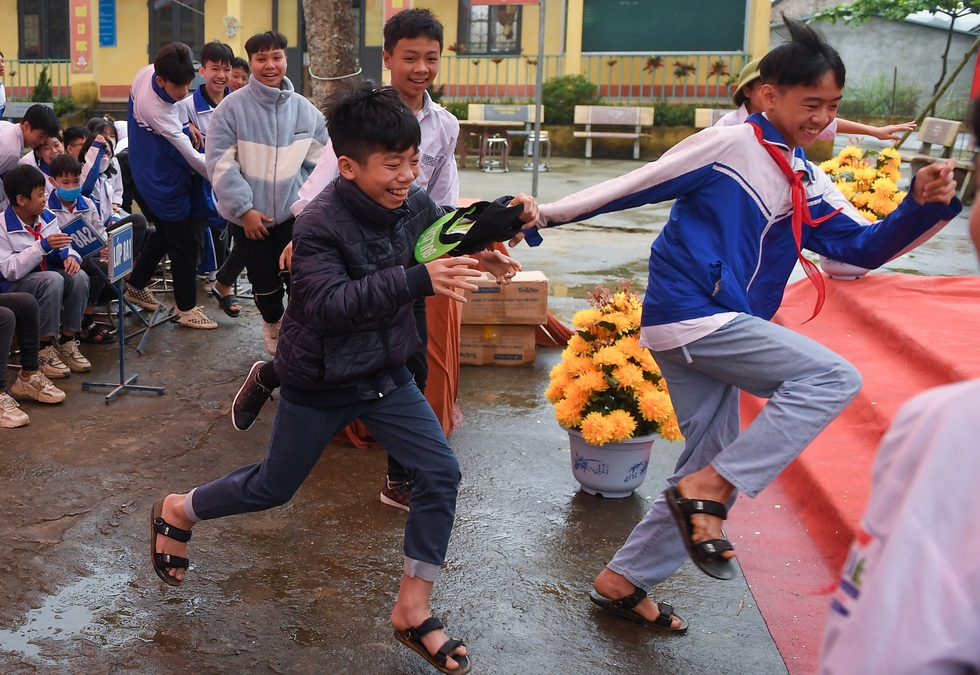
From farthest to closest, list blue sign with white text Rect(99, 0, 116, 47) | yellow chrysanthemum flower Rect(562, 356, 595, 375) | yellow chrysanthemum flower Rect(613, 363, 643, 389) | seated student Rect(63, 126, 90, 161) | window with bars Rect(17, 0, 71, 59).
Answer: window with bars Rect(17, 0, 71, 59), blue sign with white text Rect(99, 0, 116, 47), seated student Rect(63, 126, 90, 161), yellow chrysanthemum flower Rect(562, 356, 595, 375), yellow chrysanthemum flower Rect(613, 363, 643, 389)

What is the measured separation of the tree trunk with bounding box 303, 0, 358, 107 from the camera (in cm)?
752

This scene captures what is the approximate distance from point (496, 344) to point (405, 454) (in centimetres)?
338

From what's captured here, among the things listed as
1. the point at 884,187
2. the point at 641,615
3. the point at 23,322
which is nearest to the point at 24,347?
the point at 23,322

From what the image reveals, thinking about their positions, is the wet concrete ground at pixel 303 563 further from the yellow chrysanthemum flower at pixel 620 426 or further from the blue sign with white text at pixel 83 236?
the blue sign with white text at pixel 83 236

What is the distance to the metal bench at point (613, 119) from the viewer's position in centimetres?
1983

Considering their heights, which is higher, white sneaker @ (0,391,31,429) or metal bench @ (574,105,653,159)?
metal bench @ (574,105,653,159)

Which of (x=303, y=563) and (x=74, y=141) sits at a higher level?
(x=74, y=141)

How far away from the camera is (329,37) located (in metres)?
7.54

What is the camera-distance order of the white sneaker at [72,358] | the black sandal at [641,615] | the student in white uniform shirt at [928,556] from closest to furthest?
the student in white uniform shirt at [928,556], the black sandal at [641,615], the white sneaker at [72,358]

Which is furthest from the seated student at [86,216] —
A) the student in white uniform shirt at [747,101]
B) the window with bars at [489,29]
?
the window with bars at [489,29]

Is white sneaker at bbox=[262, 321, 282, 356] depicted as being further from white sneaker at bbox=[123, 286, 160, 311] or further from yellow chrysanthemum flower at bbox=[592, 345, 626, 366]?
yellow chrysanthemum flower at bbox=[592, 345, 626, 366]

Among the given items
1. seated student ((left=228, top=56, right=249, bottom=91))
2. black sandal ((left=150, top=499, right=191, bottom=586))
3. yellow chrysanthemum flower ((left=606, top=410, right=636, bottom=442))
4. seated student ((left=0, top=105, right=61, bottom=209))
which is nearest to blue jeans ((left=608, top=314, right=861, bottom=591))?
yellow chrysanthemum flower ((left=606, top=410, right=636, bottom=442))

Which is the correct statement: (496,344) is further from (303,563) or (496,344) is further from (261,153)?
(303,563)

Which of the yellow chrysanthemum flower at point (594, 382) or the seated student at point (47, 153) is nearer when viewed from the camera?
the yellow chrysanthemum flower at point (594, 382)
